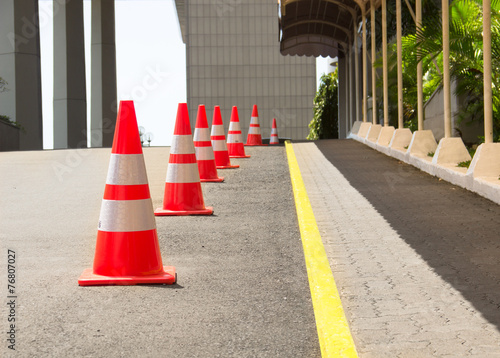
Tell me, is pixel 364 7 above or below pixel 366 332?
above

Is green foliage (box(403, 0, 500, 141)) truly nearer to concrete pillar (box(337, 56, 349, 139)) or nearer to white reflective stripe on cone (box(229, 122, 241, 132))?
white reflective stripe on cone (box(229, 122, 241, 132))

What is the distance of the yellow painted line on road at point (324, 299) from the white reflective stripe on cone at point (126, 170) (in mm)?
1355

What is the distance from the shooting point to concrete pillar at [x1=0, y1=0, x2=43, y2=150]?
26.6 m

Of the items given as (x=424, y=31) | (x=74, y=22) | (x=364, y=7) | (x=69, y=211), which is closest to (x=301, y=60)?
Result: (x=74, y=22)

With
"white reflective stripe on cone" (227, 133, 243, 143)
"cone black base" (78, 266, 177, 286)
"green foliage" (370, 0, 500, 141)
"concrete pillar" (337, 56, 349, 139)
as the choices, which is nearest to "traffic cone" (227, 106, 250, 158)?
"white reflective stripe on cone" (227, 133, 243, 143)

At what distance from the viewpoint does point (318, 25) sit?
28.4 meters

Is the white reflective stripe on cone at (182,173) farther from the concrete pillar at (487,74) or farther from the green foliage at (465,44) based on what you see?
the green foliage at (465,44)

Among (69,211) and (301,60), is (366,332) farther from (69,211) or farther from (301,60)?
(301,60)

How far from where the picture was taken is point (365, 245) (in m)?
6.39

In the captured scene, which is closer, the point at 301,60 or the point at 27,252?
the point at 27,252

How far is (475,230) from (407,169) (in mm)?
6139

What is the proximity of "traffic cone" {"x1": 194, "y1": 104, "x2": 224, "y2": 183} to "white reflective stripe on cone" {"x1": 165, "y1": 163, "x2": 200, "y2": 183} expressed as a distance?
2533 mm

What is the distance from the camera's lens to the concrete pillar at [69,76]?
31.3 metres

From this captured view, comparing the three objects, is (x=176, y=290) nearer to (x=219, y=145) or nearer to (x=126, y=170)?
(x=126, y=170)
